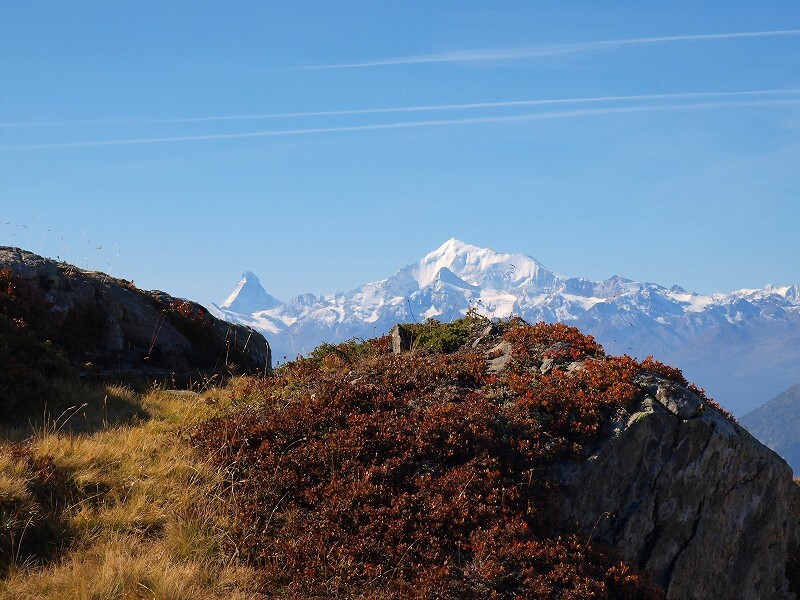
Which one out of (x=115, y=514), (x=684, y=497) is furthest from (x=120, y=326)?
(x=684, y=497)

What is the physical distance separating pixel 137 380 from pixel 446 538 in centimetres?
985

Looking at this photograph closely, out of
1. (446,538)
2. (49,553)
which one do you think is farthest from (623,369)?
(49,553)

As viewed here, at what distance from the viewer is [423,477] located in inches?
397

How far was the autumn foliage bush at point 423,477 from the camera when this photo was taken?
8875mm

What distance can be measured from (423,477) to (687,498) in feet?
14.3

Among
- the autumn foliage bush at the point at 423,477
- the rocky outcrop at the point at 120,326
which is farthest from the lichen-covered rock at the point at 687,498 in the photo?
the rocky outcrop at the point at 120,326

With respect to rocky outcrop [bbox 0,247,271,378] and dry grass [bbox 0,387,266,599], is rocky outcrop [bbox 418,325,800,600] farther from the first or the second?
rocky outcrop [bbox 0,247,271,378]

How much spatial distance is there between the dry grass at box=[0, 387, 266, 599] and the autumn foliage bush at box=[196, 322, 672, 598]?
474mm

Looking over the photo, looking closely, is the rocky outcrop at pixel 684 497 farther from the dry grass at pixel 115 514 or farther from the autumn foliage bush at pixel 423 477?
the dry grass at pixel 115 514

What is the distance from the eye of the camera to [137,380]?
16406 mm

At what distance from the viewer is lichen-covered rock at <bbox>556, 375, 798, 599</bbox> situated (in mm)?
10516

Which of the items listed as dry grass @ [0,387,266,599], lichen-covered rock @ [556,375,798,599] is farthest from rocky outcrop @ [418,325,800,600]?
dry grass @ [0,387,266,599]

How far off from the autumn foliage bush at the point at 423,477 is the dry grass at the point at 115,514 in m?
0.47

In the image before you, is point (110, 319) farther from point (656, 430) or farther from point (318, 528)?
point (656, 430)
